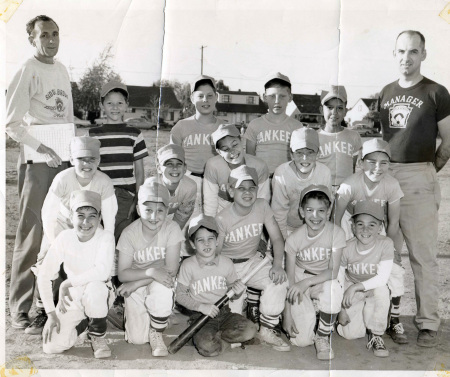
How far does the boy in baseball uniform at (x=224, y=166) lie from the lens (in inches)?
106

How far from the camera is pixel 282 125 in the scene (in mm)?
2898

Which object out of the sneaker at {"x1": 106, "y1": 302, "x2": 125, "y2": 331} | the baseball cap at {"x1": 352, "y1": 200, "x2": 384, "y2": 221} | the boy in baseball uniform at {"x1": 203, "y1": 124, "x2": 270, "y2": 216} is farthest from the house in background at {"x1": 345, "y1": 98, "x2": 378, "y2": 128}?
the sneaker at {"x1": 106, "y1": 302, "x2": 125, "y2": 331}

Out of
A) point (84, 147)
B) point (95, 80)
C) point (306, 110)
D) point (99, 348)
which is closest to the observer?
point (99, 348)

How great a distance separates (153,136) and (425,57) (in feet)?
5.34

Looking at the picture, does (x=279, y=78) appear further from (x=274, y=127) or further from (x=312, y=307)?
(x=312, y=307)

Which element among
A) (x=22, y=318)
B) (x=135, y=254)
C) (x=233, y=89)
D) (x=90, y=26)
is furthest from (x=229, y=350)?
(x=90, y=26)

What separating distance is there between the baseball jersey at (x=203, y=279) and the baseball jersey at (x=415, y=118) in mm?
1193

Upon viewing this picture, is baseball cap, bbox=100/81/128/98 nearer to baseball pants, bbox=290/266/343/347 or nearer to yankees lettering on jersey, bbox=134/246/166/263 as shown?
yankees lettering on jersey, bbox=134/246/166/263

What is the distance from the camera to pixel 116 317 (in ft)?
8.86

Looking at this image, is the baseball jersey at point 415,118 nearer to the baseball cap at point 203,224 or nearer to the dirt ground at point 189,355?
the dirt ground at point 189,355

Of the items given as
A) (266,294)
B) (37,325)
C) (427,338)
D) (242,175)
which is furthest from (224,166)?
(427,338)

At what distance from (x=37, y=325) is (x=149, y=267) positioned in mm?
685

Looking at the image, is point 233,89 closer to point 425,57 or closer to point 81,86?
point 81,86

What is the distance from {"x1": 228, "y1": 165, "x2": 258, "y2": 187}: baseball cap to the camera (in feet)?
8.44
